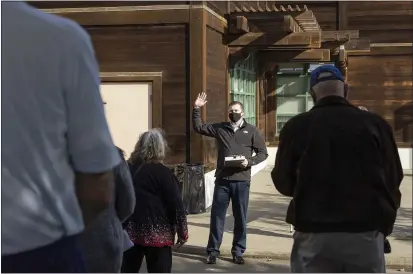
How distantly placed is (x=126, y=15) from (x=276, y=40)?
146 inches

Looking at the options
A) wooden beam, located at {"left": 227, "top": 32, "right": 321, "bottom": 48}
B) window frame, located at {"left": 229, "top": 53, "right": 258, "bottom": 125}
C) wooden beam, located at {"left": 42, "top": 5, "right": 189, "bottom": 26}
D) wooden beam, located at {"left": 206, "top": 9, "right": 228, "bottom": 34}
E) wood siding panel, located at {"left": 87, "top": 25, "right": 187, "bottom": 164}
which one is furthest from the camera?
window frame, located at {"left": 229, "top": 53, "right": 258, "bottom": 125}

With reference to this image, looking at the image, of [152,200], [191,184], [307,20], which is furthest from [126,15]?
[152,200]

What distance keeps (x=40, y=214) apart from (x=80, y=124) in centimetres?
29

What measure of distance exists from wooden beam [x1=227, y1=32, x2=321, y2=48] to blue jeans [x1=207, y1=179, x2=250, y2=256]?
6899 millimetres

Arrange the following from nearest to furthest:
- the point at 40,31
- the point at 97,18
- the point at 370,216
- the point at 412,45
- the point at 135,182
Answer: the point at 40,31 → the point at 370,216 → the point at 135,182 → the point at 97,18 → the point at 412,45

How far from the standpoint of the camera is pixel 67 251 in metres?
1.99

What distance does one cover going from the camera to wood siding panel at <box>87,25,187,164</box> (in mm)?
12133

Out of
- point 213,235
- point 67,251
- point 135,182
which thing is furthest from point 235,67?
point 67,251

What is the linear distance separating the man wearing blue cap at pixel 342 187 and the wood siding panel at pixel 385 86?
720 inches

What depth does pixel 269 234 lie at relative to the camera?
30.5 feet

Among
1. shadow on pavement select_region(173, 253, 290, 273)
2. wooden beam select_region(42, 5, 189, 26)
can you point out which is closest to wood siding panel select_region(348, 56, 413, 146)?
wooden beam select_region(42, 5, 189, 26)

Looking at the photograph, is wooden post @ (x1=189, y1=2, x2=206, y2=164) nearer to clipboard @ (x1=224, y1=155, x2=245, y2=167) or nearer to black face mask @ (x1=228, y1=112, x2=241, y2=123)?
black face mask @ (x1=228, y1=112, x2=241, y2=123)

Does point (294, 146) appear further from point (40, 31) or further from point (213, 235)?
point (213, 235)

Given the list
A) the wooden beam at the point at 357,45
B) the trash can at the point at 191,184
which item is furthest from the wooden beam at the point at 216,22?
the wooden beam at the point at 357,45
